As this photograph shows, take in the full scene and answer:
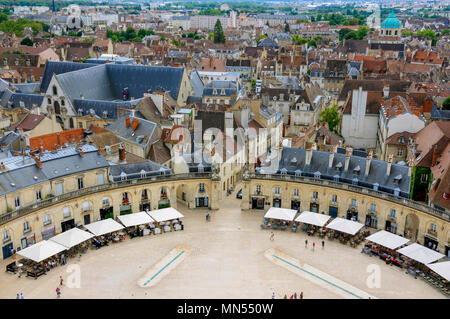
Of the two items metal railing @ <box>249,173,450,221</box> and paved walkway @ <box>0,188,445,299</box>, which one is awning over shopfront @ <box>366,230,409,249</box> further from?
metal railing @ <box>249,173,450,221</box>

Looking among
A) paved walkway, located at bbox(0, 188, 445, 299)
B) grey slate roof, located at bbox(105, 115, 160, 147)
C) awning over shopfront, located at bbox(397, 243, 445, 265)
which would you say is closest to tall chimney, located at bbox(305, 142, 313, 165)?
paved walkway, located at bbox(0, 188, 445, 299)

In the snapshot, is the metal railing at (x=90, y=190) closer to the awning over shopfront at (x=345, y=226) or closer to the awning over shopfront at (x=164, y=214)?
the awning over shopfront at (x=164, y=214)

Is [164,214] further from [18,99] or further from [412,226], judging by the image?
[18,99]

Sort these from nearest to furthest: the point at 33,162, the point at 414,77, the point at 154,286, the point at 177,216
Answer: the point at 154,286
the point at 33,162
the point at 177,216
the point at 414,77

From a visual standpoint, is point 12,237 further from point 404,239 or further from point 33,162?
point 404,239

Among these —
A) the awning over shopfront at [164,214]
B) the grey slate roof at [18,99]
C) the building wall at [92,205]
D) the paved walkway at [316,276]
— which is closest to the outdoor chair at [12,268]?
the building wall at [92,205]

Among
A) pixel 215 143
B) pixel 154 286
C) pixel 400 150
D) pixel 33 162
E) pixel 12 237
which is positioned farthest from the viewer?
pixel 400 150
